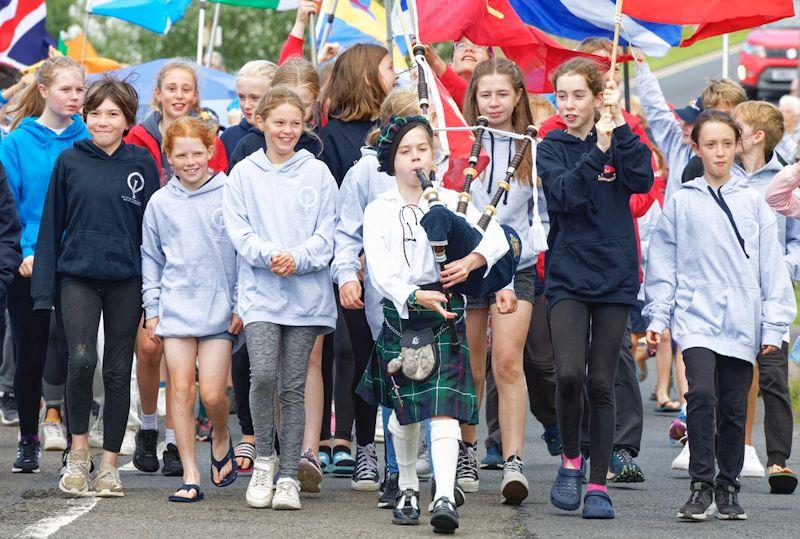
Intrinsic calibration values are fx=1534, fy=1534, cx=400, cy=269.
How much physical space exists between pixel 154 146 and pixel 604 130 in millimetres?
2903

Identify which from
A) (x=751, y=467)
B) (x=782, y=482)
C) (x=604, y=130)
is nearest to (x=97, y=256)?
(x=604, y=130)

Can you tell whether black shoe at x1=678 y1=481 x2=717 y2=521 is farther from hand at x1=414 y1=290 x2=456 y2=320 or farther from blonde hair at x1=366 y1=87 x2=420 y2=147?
blonde hair at x1=366 y1=87 x2=420 y2=147

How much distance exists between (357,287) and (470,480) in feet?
4.46

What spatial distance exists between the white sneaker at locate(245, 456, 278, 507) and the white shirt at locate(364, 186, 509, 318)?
1.07 meters

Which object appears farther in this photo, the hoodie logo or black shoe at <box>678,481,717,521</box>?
the hoodie logo

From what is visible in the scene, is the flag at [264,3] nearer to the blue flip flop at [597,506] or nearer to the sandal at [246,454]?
the sandal at [246,454]

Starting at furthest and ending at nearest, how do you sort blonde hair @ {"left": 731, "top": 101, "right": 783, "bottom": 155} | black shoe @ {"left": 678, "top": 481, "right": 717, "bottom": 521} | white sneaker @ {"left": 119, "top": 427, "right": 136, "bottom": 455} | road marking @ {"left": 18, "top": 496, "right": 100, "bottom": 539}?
white sneaker @ {"left": 119, "top": 427, "right": 136, "bottom": 455}
blonde hair @ {"left": 731, "top": 101, "right": 783, "bottom": 155}
black shoe @ {"left": 678, "top": 481, "right": 717, "bottom": 521}
road marking @ {"left": 18, "top": 496, "right": 100, "bottom": 539}

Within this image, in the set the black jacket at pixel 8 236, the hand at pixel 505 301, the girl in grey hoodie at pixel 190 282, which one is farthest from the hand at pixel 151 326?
the hand at pixel 505 301

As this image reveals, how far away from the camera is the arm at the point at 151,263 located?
7617 millimetres

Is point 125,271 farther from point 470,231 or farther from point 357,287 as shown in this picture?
point 470,231

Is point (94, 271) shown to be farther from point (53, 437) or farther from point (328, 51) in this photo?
point (328, 51)

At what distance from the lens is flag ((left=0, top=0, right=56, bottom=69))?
13.6 m

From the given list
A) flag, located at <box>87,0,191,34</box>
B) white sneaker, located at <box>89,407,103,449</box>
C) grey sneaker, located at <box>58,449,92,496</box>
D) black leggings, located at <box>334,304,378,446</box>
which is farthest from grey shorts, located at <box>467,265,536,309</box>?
flag, located at <box>87,0,191,34</box>

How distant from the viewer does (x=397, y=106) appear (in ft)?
25.1
